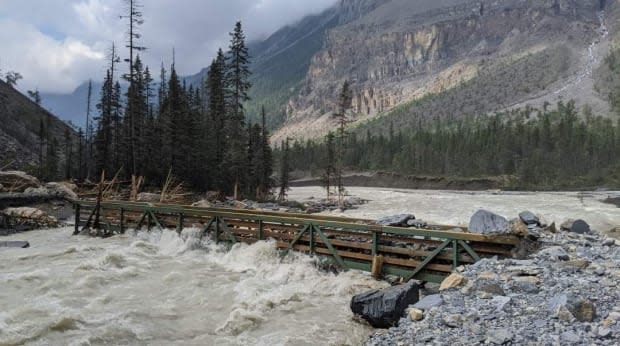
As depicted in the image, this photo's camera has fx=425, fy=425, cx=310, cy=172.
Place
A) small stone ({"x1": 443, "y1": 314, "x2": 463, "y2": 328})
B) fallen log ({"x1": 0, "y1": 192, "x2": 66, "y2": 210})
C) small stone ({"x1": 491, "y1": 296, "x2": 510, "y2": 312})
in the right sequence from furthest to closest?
fallen log ({"x1": 0, "y1": 192, "x2": 66, "y2": 210}) < small stone ({"x1": 491, "y1": 296, "x2": 510, "y2": 312}) < small stone ({"x1": 443, "y1": 314, "x2": 463, "y2": 328})

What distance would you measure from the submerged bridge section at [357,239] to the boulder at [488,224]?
1.44 feet

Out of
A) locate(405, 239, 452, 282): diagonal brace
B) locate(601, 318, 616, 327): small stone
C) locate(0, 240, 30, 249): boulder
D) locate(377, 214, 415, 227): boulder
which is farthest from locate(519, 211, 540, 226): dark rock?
locate(0, 240, 30, 249): boulder

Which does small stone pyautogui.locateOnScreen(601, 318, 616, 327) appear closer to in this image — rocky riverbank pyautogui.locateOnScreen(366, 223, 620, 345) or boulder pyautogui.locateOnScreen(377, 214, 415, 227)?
rocky riverbank pyautogui.locateOnScreen(366, 223, 620, 345)

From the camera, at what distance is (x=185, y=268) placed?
16203mm

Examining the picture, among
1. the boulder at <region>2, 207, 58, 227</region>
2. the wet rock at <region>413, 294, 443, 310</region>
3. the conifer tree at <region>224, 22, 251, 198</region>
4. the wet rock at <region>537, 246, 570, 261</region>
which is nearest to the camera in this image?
the wet rock at <region>413, 294, 443, 310</region>

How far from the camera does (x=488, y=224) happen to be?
1261 centimetres

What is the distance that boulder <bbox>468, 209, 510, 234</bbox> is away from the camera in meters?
12.2

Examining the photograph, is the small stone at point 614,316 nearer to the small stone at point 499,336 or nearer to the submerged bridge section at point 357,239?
the small stone at point 499,336

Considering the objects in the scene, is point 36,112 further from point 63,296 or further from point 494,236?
point 494,236

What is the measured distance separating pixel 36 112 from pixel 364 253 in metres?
105

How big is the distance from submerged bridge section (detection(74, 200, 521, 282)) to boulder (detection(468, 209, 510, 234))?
438 mm

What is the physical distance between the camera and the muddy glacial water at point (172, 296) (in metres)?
9.91

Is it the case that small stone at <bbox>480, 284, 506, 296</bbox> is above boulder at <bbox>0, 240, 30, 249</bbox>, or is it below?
above

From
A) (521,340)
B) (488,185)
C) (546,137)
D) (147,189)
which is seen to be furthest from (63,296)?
(546,137)
